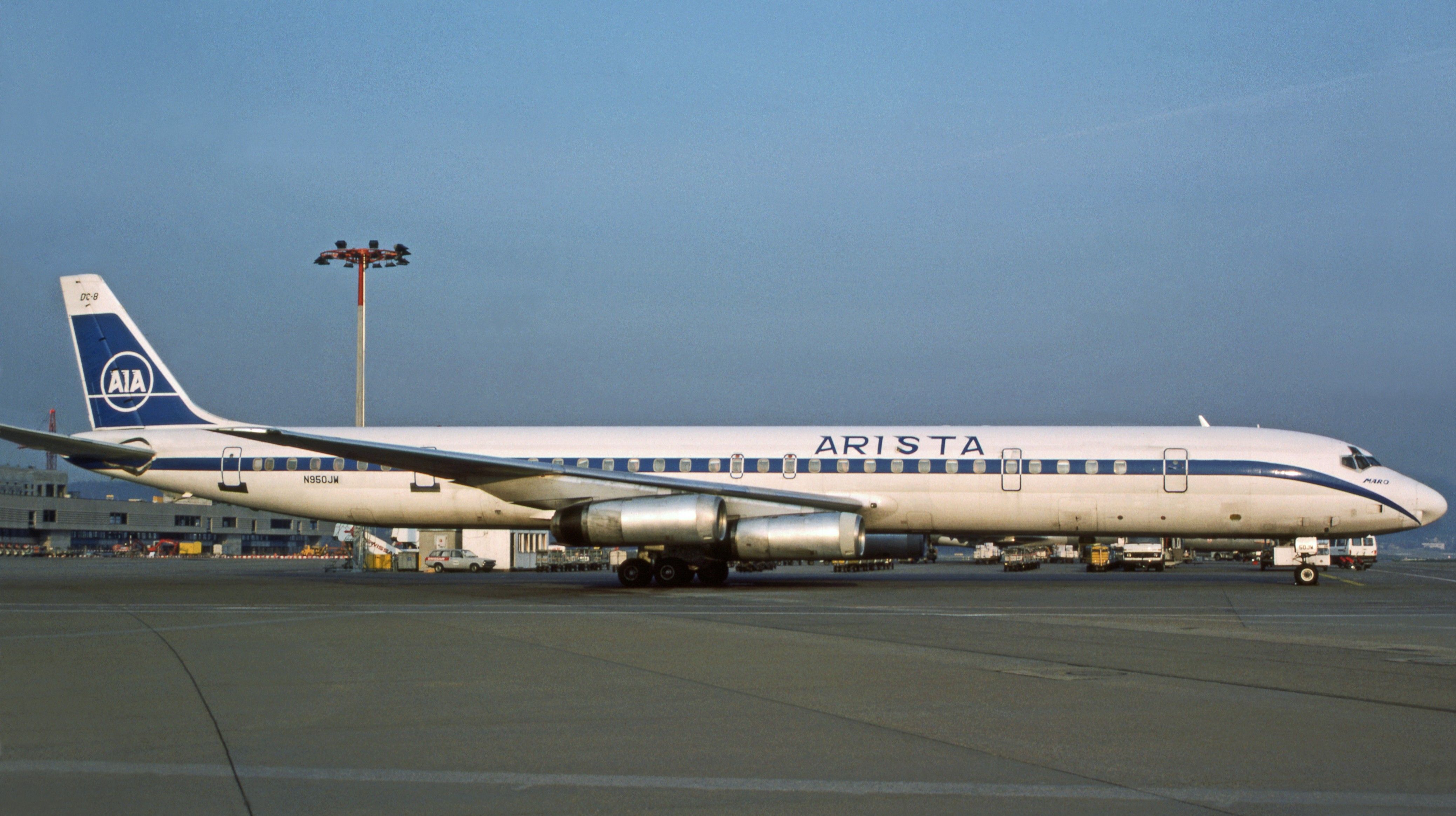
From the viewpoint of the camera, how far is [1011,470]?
2625cm

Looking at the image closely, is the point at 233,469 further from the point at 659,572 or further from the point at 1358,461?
the point at 1358,461

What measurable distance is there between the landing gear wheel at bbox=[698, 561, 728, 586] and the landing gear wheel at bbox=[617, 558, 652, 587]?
1.37 meters

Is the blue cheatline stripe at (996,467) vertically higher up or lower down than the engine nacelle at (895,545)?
higher up

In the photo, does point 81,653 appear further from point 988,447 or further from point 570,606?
point 988,447

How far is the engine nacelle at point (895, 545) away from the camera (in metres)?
27.4

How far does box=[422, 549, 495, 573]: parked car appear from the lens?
47625 millimetres

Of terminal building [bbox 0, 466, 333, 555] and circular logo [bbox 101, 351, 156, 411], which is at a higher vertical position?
circular logo [bbox 101, 351, 156, 411]

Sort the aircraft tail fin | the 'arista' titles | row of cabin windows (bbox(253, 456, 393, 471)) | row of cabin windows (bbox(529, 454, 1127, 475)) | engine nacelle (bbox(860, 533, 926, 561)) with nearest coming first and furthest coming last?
row of cabin windows (bbox(529, 454, 1127, 475)), the 'arista' titles, engine nacelle (bbox(860, 533, 926, 561)), row of cabin windows (bbox(253, 456, 393, 471)), the aircraft tail fin

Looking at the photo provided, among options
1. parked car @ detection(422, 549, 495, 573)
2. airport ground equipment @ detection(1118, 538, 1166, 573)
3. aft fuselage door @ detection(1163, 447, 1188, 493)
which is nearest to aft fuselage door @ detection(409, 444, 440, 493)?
aft fuselage door @ detection(1163, 447, 1188, 493)

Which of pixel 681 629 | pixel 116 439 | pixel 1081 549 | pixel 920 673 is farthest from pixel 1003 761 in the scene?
pixel 1081 549

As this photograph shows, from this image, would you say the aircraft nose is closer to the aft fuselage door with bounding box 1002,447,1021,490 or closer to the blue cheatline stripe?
the blue cheatline stripe

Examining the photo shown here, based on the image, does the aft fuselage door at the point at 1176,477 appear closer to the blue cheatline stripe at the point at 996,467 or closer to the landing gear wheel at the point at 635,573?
the blue cheatline stripe at the point at 996,467

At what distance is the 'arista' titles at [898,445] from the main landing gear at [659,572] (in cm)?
391

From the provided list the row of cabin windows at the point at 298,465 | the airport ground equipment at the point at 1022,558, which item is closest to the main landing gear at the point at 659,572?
the row of cabin windows at the point at 298,465
